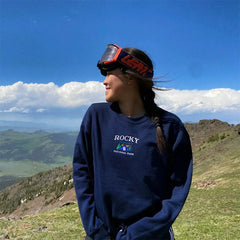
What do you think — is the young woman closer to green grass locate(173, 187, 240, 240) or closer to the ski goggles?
the ski goggles

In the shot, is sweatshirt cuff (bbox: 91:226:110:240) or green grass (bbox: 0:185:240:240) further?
green grass (bbox: 0:185:240:240)

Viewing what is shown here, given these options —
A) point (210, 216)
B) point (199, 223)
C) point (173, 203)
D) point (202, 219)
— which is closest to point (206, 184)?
point (210, 216)

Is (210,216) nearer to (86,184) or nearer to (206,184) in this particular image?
(206,184)

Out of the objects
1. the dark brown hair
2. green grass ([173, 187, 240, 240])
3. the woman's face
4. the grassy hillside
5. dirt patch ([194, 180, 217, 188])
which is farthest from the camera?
dirt patch ([194, 180, 217, 188])

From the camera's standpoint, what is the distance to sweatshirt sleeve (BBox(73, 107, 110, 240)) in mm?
2295

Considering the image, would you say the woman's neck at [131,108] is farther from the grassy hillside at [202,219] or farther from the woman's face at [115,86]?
the grassy hillside at [202,219]

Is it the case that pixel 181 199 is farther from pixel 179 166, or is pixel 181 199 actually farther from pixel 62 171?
pixel 62 171

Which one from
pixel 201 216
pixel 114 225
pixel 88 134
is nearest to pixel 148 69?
pixel 88 134

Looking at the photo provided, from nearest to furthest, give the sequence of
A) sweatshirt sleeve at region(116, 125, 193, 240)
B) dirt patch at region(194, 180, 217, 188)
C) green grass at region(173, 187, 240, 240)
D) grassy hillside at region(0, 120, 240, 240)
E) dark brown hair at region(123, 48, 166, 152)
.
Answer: sweatshirt sleeve at region(116, 125, 193, 240), dark brown hair at region(123, 48, 166, 152), green grass at region(173, 187, 240, 240), grassy hillside at region(0, 120, 240, 240), dirt patch at region(194, 180, 217, 188)

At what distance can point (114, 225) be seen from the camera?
2318 mm

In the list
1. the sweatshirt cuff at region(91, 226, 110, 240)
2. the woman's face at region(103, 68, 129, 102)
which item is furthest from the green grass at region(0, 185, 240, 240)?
the woman's face at region(103, 68, 129, 102)

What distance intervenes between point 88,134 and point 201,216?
35.4 feet

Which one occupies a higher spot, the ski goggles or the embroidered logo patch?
the ski goggles

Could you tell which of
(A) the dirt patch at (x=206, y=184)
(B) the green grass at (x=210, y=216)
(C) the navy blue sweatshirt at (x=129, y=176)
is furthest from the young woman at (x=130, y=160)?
(A) the dirt patch at (x=206, y=184)
